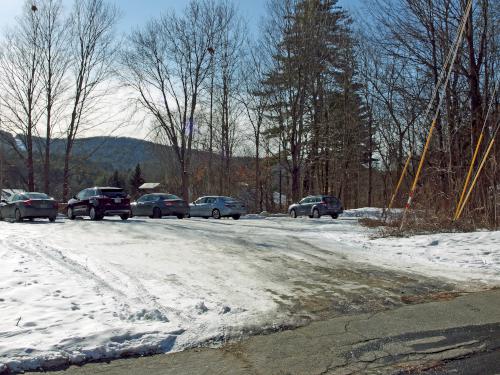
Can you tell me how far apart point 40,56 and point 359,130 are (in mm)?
26523

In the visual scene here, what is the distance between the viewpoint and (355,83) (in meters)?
37.9

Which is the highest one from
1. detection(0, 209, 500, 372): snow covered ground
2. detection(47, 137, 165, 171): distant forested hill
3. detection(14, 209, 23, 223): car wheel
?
detection(47, 137, 165, 171): distant forested hill

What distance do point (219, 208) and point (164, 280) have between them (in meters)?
20.0

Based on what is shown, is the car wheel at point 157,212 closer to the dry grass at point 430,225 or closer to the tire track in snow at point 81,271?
the tire track in snow at point 81,271

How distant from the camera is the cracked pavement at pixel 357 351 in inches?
175

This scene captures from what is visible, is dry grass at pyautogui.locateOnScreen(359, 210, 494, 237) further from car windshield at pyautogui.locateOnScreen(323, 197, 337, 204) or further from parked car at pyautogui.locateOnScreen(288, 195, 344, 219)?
car windshield at pyautogui.locateOnScreen(323, 197, 337, 204)

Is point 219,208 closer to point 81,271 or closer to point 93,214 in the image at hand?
point 93,214

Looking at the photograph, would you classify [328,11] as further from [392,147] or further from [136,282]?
[136,282]

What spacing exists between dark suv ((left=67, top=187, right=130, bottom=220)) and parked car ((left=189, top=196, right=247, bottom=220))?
6.45 m

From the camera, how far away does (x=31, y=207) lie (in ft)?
72.3

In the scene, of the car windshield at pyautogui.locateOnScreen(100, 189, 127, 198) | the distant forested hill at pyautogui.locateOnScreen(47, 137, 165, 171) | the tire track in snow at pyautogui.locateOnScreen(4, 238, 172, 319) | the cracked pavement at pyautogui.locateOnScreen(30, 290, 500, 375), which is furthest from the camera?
the distant forested hill at pyautogui.locateOnScreen(47, 137, 165, 171)

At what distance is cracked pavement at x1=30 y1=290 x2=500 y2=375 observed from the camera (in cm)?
446

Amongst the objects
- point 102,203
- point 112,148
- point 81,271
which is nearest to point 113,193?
point 102,203

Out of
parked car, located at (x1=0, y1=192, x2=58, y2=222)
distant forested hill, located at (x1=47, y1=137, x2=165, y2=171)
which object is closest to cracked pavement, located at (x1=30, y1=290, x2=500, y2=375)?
parked car, located at (x1=0, y1=192, x2=58, y2=222)
